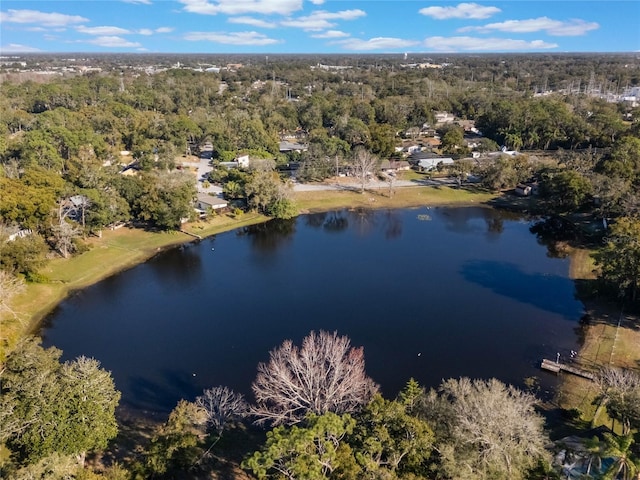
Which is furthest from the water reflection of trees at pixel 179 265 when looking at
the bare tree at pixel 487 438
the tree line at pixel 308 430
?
the bare tree at pixel 487 438

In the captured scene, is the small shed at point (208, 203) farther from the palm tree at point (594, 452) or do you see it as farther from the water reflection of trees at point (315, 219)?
the palm tree at point (594, 452)

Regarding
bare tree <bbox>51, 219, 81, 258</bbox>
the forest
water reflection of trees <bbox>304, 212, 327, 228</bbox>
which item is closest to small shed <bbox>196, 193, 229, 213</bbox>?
the forest

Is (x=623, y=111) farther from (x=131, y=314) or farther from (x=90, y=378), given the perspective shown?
(x=90, y=378)

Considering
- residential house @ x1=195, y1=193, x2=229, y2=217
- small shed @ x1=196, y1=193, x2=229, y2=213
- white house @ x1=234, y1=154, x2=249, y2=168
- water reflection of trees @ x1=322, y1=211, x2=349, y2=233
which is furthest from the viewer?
white house @ x1=234, y1=154, x2=249, y2=168

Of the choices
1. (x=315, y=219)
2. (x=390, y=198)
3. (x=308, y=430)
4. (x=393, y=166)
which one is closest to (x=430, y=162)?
(x=393, y=166)

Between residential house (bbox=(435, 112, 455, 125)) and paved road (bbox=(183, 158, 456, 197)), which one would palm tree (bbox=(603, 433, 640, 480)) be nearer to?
paved road (bbox=(183, 158, 456, 197))

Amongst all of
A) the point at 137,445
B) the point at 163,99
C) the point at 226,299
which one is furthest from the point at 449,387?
the point at 163,99
